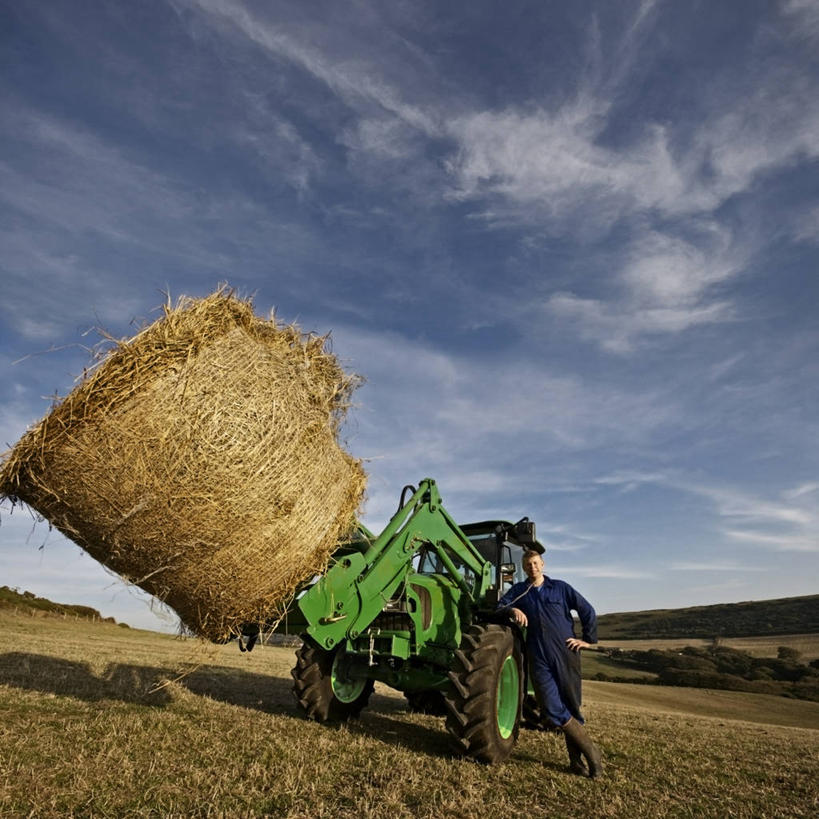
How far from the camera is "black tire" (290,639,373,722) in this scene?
733cm

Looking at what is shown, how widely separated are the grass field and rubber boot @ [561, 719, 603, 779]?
0.45 feet

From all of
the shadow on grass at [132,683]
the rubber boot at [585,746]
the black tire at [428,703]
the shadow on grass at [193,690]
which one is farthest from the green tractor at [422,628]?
the black tire at [428,703]

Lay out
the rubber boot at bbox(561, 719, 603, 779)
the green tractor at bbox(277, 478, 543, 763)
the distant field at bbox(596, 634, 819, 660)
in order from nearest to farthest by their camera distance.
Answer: the rubber boot at bbox(561, 719, 603, 779), the green tractor at bbox(277, 478, 543, 763), the distant field at bbox(596, 634, 819, 660)

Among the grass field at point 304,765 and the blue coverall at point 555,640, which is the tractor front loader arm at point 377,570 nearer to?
the grass field at point 304,765

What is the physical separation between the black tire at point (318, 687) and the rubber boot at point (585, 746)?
9.38ft

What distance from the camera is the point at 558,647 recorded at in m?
6.16

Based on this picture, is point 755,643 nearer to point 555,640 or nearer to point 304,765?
point 555,640

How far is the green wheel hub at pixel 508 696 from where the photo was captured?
6617 mm

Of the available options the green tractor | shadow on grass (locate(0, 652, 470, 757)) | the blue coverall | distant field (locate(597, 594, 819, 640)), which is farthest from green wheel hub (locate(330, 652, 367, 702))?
distant field (locate(597, 594, 819, 640))

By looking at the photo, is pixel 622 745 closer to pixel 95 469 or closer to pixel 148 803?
pixel 148 803

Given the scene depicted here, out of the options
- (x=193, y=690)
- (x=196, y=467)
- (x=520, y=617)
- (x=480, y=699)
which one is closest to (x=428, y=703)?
(x=193, y=690)

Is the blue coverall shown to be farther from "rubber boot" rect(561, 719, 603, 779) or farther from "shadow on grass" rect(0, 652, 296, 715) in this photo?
"shadow on grass" rect(0, 652, 296, 715)

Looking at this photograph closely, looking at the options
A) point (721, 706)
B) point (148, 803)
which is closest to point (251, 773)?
point (148, 803)

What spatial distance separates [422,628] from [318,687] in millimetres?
1406
